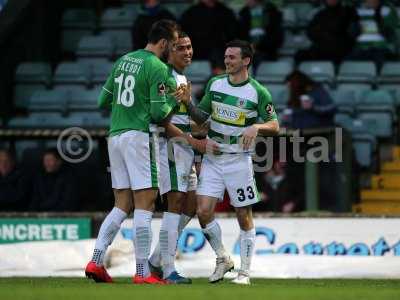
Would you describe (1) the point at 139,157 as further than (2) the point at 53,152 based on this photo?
No

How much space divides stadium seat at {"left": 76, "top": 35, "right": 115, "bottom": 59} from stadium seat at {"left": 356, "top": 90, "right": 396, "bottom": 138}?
4.11 m

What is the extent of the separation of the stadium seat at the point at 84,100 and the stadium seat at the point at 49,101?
102 millimetres

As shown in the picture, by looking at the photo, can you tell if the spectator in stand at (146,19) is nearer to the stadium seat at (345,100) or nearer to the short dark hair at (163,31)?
the stadium seat at (345,100)

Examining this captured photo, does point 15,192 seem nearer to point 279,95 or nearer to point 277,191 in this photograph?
point 277,191

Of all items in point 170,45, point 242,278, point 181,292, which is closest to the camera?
point 181,292

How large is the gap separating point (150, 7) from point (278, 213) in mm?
4804

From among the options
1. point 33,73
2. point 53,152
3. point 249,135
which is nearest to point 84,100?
point 33,73

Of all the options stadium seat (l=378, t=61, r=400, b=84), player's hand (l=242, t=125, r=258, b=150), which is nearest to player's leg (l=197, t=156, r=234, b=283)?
player's hand (l=242, t=125, r=258, b=150)

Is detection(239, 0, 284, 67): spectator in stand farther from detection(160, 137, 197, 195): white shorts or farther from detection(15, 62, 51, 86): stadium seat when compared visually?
detection(160, 137, 197, 195): white shorts

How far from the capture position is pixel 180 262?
14367 millimetres

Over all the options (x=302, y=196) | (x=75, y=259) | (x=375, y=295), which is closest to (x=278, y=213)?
(x=302, y=196)

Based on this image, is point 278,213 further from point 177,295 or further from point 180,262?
point 177,295

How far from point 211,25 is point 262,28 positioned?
73 cm

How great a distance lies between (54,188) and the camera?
16484 mm
